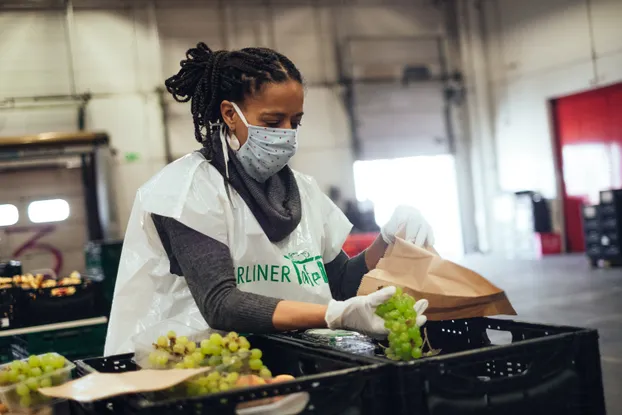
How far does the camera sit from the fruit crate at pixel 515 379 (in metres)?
1.04

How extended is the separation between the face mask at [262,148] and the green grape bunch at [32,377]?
64 centimetres

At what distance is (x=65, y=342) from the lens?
378 centimetres

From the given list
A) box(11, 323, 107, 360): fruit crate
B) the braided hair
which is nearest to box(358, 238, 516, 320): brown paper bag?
the braided hair

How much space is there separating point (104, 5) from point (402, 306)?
1073 cm

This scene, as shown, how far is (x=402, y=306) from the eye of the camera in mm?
1203

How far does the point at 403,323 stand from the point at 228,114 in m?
0.80

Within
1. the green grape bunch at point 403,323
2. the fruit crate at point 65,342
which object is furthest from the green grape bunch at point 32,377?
the fruit crate at point 65,342

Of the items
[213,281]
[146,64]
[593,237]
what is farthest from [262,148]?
[146,64]

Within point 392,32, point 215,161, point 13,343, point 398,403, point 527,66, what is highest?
point 392,32

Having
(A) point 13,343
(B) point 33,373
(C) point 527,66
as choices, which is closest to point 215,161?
(B) point 33,373

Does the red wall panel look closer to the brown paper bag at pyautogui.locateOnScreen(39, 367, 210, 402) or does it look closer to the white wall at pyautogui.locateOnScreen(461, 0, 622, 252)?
the white wall at pyautogui.locateOnScreen(461, 0, 622, 252)

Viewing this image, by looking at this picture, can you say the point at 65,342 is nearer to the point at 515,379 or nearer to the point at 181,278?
the point at 181,278

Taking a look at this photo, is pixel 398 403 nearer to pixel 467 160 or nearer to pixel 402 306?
pixel 402 306

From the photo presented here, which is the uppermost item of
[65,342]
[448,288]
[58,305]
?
[448,288]
